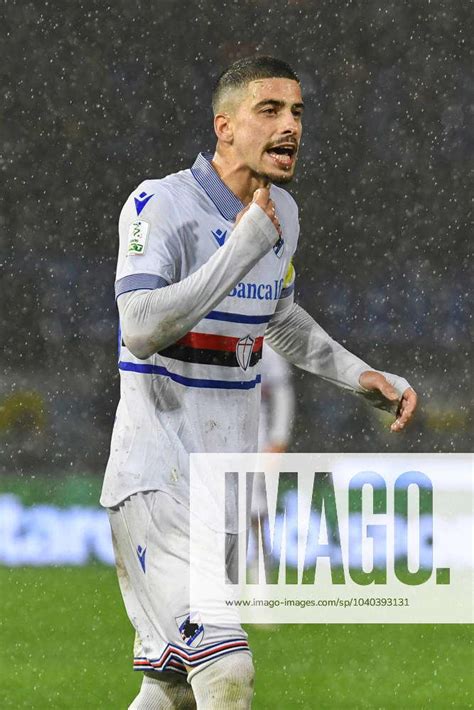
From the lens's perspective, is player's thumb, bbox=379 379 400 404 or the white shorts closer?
the white shorts

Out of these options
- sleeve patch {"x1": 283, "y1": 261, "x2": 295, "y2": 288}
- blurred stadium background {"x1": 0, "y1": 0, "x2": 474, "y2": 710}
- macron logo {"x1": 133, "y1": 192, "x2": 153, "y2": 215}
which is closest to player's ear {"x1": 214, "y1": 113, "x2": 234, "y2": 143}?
macron logo {"x1": 133, "y1": 192, "x2": 153, "y2": 215}

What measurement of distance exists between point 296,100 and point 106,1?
5895mm

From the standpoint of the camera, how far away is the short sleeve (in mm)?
2492

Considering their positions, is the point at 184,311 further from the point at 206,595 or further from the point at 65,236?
the point at 65,236

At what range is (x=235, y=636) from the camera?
253 centimetres

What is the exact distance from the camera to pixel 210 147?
782 centimetres

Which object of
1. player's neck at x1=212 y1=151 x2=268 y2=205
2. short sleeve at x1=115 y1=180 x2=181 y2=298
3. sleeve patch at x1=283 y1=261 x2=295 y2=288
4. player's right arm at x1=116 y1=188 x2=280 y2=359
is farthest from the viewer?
sleeve patch at x1=283 y1=261 x2=295 y2=288

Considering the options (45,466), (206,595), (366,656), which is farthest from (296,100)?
(45,466)

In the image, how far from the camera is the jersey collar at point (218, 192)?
270 centimetres

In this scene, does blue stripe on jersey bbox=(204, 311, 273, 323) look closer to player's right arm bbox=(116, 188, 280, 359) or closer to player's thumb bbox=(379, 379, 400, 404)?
player's right arm bbox=(116, 188, 280, 359)

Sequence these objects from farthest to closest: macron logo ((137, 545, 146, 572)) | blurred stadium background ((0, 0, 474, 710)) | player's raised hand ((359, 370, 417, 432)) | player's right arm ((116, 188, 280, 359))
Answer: blurred stadium background ((0, 0, 474, 710))
player's raised hand ((359, 370, 417, 432))
macron logo ((137, 545, 146, 572))
player's right arm ((116, 188, 280, 359))

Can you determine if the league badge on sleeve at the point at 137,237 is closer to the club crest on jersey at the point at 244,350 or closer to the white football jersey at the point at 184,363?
the white football jersey at the point at 184,363
